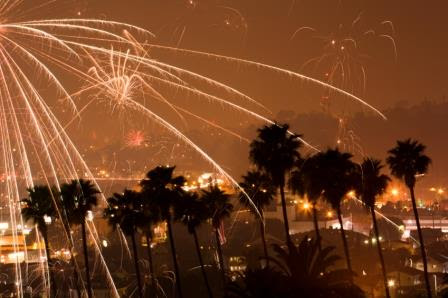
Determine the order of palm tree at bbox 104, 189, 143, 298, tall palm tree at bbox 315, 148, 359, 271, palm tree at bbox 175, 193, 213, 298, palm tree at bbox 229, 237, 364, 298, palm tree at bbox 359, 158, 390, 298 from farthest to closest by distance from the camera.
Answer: palm tree at bbox 359, 158, 390, 298 < palm tree at bbox 104, 189, 143, 298 < palm tree at bbox 175, 193, 213, 298 < tall palm tree at bbox 315, 148, 359, 271 < palm tree at bbox 229, 237, 364, 298

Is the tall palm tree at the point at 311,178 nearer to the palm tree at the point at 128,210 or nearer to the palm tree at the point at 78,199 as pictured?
the palm tree at the point at 128,210

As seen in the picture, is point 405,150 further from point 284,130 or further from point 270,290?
point 270,290

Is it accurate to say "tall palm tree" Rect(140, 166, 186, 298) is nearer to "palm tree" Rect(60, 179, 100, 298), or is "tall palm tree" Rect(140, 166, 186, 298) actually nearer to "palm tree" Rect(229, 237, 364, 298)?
"palm tree" Rect(60, 179, 100, 298)

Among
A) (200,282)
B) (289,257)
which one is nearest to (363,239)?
(200,282)

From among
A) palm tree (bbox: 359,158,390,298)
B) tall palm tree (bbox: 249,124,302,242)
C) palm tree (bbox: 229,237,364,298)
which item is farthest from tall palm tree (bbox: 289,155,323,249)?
palm tree (bbox: 229,237,364,298)

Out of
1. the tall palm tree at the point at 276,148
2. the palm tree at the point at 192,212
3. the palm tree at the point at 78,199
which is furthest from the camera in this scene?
the palm tree at the point at 78,199

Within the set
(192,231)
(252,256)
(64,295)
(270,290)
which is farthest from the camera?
(252,256)

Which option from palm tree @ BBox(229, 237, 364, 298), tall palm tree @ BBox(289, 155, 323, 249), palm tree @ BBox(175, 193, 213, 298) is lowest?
palm tree @ BBox(229, 237, 364, 298)

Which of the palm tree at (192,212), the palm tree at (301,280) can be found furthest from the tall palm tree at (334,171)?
the palm tree at (301,280)
